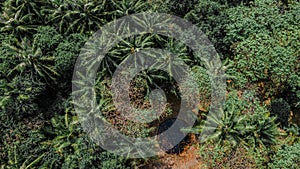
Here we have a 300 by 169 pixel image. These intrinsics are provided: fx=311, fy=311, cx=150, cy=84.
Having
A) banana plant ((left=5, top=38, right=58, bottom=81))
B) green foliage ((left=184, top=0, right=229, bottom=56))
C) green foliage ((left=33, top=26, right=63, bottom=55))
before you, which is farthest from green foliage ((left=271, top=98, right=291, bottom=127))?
green foliage ((left=33, top=26, right=63, bottom=55))

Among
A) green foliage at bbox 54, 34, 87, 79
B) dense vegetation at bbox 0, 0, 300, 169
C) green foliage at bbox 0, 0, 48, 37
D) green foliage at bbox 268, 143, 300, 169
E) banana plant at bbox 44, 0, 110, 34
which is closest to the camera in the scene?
green foliage at bbox 268, 143, 300, 169

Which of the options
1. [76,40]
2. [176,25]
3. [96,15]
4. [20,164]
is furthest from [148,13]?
[20,164]

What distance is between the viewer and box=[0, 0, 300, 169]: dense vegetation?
1659 cm

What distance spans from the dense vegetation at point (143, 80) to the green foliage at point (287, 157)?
0.17ft

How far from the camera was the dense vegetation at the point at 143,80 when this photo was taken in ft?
54.4

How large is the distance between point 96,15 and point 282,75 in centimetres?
1130

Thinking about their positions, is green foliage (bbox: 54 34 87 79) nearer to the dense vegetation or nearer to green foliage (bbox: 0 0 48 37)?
the dense vegetation

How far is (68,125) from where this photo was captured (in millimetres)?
17000

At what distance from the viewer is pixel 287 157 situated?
16.6m

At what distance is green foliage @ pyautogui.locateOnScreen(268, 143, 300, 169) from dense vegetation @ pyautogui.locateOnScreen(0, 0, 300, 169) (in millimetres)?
52

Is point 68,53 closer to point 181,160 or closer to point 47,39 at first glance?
point 47,39

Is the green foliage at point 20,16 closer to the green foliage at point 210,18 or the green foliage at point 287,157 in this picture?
the green foliage at point 210,18

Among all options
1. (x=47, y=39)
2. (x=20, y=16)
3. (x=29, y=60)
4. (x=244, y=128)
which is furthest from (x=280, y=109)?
(x=20, y=16)

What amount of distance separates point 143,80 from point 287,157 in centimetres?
881
